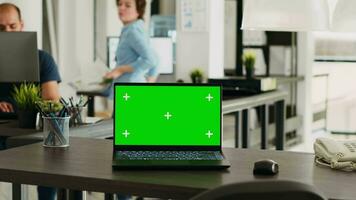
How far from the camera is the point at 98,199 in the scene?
508 cm

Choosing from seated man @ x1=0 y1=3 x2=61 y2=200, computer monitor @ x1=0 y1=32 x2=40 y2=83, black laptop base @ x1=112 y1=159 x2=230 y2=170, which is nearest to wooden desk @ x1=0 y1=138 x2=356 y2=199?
black laptop base @ x1=112 y1=159 x2=230 y2=170

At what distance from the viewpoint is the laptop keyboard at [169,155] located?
2527 millimetres

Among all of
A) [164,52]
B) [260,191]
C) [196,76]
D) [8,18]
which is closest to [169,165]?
[260,191]

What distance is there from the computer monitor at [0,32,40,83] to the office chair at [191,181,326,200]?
256 centimetres

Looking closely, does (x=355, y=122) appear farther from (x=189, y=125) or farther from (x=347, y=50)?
(x=189, y=125)

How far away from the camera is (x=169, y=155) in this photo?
2.58 metres

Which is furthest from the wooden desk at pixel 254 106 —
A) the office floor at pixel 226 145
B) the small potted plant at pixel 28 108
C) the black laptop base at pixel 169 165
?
the black laptop base at pixel 169 165

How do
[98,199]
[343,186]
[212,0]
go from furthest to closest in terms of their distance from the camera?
1. [212,0]
2. [98,199]
3. [343,186]

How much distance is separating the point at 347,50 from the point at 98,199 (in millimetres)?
4731

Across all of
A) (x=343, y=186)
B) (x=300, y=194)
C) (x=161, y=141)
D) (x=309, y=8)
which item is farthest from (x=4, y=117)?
(x=300, y=194)

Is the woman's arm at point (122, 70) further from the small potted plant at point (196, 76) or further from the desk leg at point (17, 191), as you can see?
the desk leg at point (17, 191)

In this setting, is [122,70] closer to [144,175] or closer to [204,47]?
[204,47]

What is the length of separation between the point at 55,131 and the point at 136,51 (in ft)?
10.5

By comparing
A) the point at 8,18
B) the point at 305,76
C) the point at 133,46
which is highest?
the point at 8,18
